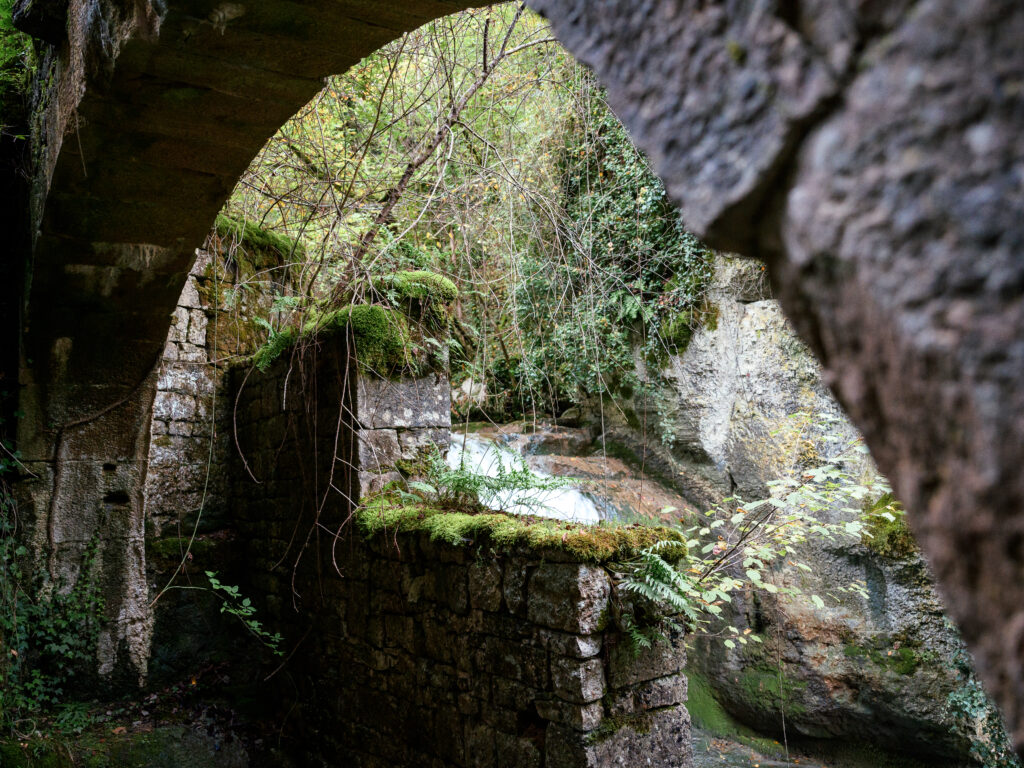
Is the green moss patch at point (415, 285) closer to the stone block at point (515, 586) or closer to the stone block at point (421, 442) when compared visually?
the stone block at point (421, 442)

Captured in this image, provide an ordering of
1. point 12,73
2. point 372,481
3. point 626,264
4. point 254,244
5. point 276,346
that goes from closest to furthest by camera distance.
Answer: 1. point 372,481
2. point 12,73
3. point 276,346
4. point 254,244
5. point 626,264

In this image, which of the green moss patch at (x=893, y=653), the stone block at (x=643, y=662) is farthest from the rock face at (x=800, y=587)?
the stone block at (x=643, y=662)

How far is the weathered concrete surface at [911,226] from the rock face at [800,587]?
3.96 metres

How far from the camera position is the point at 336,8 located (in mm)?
2105

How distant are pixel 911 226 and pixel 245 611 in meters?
4.39

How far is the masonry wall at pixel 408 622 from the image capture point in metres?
2.51

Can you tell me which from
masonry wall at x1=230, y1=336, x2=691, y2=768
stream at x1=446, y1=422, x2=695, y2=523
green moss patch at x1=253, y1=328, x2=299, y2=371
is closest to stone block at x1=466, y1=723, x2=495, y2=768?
masonry wall at x1=230, y1=336, x2=691, y2=768

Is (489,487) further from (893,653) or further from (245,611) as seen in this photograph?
(893,653)

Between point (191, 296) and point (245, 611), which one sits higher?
point (191, 296)

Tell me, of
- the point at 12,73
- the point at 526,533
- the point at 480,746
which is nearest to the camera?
the point at 526,533

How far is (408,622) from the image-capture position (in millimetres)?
3344

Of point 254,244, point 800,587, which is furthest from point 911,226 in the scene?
point 800,587

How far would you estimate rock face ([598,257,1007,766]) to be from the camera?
518cm

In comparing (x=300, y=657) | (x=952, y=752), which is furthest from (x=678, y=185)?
(x=952, y=752)
